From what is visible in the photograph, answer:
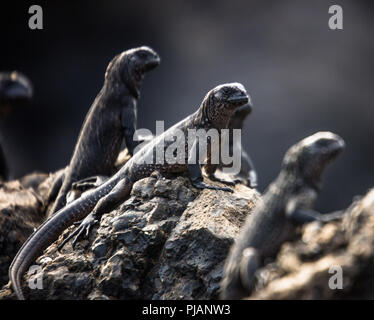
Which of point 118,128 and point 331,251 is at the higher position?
point 118,128

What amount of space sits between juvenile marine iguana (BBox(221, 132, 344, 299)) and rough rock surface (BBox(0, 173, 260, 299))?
0.58m

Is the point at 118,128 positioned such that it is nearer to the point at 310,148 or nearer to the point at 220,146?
the point at 220,146

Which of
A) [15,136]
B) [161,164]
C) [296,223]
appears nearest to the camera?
[296,223]

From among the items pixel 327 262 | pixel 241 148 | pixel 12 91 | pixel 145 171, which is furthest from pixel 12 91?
pixel 327 262

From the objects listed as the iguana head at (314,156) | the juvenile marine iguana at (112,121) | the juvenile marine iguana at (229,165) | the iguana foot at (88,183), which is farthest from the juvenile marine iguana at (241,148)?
the iguana head at (314,156)

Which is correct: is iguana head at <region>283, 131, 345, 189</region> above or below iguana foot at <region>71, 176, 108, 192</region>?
above

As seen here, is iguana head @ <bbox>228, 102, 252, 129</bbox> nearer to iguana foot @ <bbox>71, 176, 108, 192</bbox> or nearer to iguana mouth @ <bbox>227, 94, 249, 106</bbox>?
iguana foot @ <bbox>71, 176, 108, 192</bbox>

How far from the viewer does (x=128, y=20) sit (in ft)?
39.6

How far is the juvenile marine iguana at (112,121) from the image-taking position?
24.3 ft

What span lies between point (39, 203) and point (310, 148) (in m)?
4.81

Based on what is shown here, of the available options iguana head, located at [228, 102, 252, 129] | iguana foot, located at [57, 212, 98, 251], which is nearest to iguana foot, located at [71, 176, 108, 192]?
iguana foot, located at [57, 212, 98, 251]

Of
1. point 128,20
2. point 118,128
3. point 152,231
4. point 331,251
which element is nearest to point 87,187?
point 118,128

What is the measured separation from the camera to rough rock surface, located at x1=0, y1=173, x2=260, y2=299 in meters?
4.69
